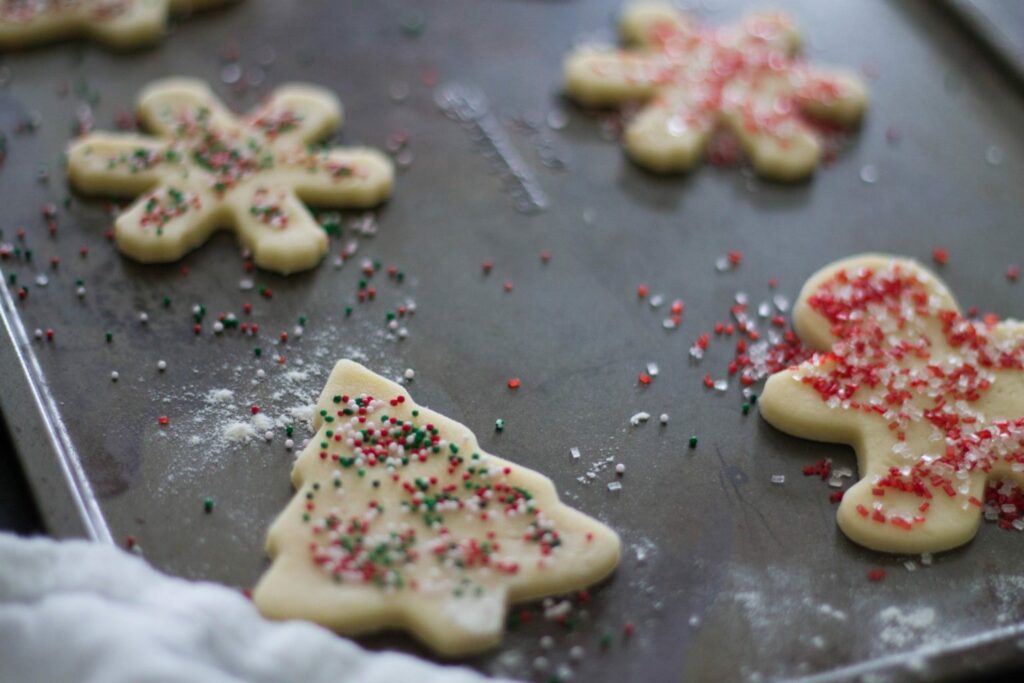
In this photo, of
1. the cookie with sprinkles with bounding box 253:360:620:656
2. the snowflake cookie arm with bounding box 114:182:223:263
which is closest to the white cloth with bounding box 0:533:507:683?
the cookie with sprinkles with bounding box 253:360:620:656

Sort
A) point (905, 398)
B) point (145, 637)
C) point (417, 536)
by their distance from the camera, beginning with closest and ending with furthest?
point (145, 637), point (417, 536), point (905, 398)

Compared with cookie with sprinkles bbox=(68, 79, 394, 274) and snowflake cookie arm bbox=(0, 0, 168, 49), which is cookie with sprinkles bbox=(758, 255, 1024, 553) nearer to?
cookie with sprinkles bbox=(68, 79, 394, 274)

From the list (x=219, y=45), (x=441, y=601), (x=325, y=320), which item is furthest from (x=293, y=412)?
(x=219, y=45)

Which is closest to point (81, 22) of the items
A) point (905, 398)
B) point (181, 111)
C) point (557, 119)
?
point (181, 111)

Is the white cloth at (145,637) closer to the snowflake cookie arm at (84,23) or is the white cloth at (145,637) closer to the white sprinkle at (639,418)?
the white sprinkle at (639,418)

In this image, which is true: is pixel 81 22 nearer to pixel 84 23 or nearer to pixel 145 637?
pixel 84 23
